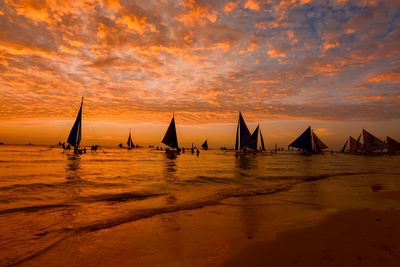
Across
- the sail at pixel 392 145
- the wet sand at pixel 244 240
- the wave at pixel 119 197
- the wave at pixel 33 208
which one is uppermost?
the sail at pixel 392 145

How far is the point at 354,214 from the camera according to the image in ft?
21.7

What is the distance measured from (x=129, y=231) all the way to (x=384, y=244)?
5.82 m

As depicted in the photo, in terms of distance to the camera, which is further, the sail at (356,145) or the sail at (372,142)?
the sail at (356,145)

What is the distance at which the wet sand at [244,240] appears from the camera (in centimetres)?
366

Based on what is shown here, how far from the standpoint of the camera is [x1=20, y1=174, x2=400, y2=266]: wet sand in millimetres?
3661

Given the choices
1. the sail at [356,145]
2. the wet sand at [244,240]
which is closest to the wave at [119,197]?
the wet sand at [244,240]

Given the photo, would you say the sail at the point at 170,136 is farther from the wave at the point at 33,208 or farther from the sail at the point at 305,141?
the wave at the point at 33,208

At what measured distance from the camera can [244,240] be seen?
4566 mm

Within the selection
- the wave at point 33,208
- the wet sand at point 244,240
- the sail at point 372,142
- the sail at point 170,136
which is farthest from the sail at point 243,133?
the sail at point 372,142

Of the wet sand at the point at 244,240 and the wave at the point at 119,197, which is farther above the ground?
the wet sand at the point at 244,240

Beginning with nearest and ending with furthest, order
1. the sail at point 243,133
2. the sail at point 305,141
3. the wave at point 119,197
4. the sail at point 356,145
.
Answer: the wave at point 119,197, the sail at point 243,133, the sail at point 305,141, the sail at point 356,145

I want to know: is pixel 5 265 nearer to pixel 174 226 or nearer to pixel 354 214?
pixel 174 226

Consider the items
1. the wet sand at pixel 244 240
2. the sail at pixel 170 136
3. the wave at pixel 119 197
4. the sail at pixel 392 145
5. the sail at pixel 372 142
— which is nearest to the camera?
the wet sand at pixel 244 240

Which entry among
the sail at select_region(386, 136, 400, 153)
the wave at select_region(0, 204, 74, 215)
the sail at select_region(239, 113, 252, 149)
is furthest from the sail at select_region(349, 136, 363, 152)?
the wave at select_region(0, 204, 74, 215)
